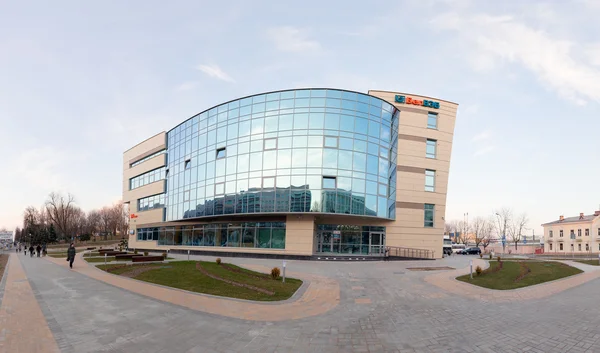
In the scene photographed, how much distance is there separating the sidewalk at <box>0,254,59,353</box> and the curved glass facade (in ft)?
67.1

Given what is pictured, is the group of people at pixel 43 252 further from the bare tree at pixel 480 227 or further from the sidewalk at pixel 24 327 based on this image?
the bare tree at pixel 480 227

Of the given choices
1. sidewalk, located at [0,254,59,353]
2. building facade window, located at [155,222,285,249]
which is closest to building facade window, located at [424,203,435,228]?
building facade window, located at [155,222,285,249]

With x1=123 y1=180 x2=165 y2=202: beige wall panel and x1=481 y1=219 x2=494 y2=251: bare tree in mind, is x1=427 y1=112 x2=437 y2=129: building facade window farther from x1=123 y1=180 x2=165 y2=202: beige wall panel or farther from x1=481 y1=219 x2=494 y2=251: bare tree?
x1=481 y1=219 x2=494 y2=251: bare tree

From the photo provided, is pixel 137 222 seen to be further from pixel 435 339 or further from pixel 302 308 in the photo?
pixel 435 339

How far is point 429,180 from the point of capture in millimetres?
35281

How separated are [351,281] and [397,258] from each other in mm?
17210

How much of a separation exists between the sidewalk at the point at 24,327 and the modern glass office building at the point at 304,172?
20544 mm

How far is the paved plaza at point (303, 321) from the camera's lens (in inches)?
270

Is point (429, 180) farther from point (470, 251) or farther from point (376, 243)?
point (470, 251)

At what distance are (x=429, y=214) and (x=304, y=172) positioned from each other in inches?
632


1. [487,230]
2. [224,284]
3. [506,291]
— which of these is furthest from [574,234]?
[224,284]

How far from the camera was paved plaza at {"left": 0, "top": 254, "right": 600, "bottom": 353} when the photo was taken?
6.86 m

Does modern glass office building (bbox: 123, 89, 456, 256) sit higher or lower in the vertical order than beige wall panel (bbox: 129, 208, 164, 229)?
higher

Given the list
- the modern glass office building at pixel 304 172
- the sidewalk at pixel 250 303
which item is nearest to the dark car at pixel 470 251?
the modern glass office building at pixel 304 172
